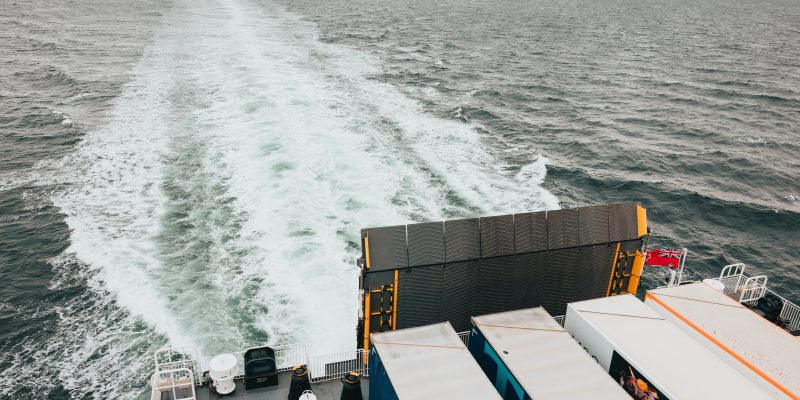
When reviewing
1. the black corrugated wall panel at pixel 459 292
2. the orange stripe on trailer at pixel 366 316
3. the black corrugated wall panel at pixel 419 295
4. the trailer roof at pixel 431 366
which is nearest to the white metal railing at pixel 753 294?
the black corrugated wall panel at pixel 459 292

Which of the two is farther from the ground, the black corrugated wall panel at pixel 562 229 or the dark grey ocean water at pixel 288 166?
the black corrugated wall panel at pixel 562 229

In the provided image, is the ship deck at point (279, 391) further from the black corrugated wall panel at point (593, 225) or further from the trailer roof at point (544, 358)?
the black corrugated wall panel at point (593, 225)

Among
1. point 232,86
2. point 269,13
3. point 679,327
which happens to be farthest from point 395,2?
point 679,327

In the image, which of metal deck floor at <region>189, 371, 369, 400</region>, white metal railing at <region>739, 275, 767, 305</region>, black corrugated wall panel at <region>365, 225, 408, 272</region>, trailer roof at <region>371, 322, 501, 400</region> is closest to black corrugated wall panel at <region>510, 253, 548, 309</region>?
black corrugated wall panel at <region>365, 225, 408, 272</region>

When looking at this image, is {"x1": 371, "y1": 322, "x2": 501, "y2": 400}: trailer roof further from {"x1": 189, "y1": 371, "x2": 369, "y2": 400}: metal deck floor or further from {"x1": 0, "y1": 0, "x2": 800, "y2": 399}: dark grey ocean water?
{"x1": 0, "y1": 0, "x2": 800, "y2": 399}: dark grey ocean water

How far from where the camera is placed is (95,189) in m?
29.1

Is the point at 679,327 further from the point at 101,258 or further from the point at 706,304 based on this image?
the point at 101,258

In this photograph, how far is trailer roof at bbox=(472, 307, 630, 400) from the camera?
35.4 feet

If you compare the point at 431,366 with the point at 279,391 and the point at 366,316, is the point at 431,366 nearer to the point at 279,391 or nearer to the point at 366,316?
the point at 366,316

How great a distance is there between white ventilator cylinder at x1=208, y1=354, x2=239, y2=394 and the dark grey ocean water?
5451 millimetres

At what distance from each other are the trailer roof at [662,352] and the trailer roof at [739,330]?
792mm

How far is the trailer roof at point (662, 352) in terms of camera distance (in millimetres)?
10984

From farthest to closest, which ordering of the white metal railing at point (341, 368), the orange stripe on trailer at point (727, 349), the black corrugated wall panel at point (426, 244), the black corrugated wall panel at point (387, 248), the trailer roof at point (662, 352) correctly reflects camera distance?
the black corrugated wall panel at point (426, 244) < the white metal railing at point (341, 368) < the black corrugated wall panel at point (387, 248) < the orange stripe on trailer at point (727, 349) < the trailer roof at point (662, 352)

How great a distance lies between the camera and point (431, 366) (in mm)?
11352
